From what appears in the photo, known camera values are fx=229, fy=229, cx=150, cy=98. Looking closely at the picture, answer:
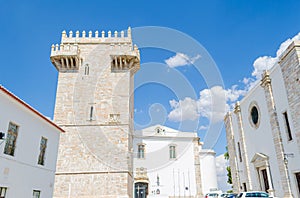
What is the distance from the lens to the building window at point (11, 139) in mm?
8378

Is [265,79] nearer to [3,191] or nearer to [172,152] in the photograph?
[172,152]

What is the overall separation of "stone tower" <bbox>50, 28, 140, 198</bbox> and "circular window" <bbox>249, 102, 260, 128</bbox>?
31.3 feet

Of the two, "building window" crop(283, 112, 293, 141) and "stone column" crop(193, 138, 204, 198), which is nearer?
"building window" crop(283, 112, 293, 141)

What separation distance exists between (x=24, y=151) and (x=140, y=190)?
1652cm

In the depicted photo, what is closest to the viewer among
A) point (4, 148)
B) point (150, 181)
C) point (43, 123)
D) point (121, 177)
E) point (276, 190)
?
point (4, 148)

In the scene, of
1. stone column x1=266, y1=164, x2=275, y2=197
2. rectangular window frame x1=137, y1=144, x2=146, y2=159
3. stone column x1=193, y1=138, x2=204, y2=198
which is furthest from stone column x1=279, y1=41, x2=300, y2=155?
rectangular window frame x1=137, y1=144, x2=146, y2=159

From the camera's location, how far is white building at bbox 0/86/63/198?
8.11 m

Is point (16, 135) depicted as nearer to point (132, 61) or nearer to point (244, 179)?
point (132, 61)

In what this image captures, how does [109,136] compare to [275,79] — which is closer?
[275,79]

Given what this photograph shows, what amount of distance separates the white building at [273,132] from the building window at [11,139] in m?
13.1

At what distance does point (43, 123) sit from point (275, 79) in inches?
529

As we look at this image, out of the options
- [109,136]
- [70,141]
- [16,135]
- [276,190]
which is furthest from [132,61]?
[276,190]

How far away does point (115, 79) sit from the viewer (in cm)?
1970

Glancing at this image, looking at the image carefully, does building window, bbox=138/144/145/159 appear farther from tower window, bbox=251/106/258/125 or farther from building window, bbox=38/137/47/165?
building window, bbox=38/137/47/165
